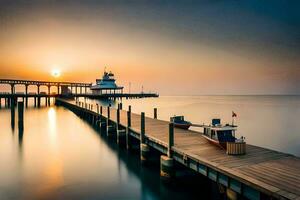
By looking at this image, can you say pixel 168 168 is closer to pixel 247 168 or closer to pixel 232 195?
pixel 232 195

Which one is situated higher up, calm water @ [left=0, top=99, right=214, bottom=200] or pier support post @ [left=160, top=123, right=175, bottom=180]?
pier support post @ [left=160, top=123, right=175, bottom=180]

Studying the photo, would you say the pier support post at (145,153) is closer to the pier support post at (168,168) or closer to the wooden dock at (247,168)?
the wooden dock at (247,168)

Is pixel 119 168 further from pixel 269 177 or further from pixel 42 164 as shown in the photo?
pixel 269 177

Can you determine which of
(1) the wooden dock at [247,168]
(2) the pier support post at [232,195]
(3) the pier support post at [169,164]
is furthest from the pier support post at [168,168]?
(2) the pier support post at [232,195]

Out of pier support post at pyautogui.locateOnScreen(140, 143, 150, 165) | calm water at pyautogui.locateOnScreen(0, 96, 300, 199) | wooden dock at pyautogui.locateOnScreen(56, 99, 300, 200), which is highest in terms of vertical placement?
wooden dock at pyautogui.locateOnScreen(56, 99, 300, 200)

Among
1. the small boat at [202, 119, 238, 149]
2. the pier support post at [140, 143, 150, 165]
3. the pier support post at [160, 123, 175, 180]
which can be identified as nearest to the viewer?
the small boat at [202, 119, 238, 149]

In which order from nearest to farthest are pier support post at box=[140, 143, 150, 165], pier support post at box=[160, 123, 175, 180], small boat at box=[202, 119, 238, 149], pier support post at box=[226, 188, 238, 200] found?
pier support post at box=[226, 188, 238, 200]
small boat at box=[202, 119, 238, 149]
pier support post at box=[160, 123, 175, 180]
pier support post at box=[140, 143, 150, 165]

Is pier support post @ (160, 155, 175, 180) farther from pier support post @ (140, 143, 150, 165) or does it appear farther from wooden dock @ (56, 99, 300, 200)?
pier support post @ (140, 143, 150, 165)

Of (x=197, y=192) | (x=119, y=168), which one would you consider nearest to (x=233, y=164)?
(x=197, y=192)

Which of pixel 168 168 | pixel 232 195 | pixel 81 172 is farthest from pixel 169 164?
pixel 81 172

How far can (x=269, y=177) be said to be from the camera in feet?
30.5

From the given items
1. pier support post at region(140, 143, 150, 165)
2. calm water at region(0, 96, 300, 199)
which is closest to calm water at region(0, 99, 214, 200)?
calm water at region(0, 96, 300, 199)

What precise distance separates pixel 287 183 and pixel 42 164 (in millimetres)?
19477

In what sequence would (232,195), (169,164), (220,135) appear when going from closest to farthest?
(232,195) < (169,164) < (220,135)
